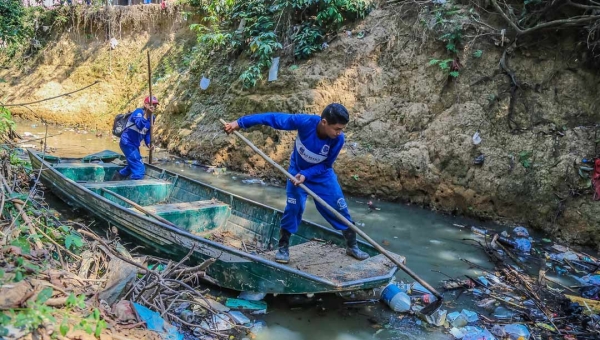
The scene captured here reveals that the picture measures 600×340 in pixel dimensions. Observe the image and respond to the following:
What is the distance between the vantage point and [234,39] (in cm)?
1012

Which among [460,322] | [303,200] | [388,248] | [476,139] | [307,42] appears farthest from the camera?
[307,42]

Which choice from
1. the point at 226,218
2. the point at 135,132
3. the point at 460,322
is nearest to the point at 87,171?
the point at 135,132

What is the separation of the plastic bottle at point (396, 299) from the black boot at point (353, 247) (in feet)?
1.23

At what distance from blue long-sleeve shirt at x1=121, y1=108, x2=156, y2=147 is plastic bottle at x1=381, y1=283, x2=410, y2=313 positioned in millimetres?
4185

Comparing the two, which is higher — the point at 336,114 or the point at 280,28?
the point at 280,28

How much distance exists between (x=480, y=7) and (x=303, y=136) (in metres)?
5.70

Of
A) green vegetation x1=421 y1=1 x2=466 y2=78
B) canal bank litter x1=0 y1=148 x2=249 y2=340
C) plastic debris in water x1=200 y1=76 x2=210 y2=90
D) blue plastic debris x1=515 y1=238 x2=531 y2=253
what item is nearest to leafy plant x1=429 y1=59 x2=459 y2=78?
green vegetation x1=421 y1=1 x2=466 y2=78

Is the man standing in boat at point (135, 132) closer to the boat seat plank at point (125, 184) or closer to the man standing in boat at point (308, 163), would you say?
the boat seat plank at point (125, 184)

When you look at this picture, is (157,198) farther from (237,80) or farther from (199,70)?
(199,70)

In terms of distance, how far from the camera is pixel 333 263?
3969 millimetres

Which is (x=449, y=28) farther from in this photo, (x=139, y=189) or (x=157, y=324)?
(x=157, y=324)

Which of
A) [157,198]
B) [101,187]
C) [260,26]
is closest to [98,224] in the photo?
[101,187]

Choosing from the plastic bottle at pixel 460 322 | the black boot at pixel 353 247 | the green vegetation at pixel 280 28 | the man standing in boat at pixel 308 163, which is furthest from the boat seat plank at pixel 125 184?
the plastic bottle at pixel 460 322

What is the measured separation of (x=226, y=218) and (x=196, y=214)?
442 millimetres
